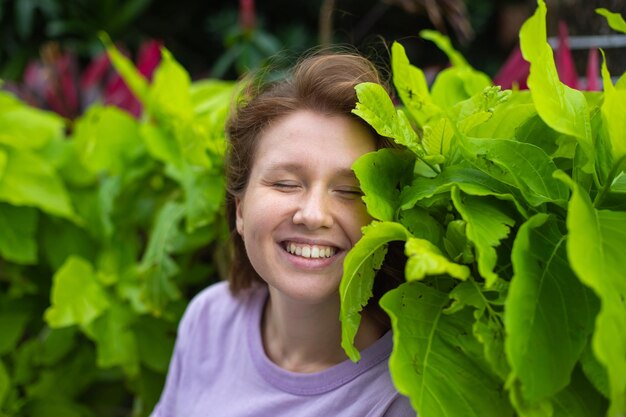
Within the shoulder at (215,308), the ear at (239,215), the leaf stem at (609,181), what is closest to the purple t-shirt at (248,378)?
the shoulder at (215,308)

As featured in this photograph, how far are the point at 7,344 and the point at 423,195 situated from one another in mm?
1573

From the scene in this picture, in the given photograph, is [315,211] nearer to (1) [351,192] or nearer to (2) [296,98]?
(1) [351,192]

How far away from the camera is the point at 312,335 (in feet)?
4.50

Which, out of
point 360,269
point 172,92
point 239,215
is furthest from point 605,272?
point 172,92

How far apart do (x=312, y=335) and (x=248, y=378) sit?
0.17 metres

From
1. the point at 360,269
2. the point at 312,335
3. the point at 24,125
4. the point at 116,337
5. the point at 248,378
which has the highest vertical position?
the point at 24,125

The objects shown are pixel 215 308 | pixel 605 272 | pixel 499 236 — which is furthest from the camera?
pixel 215 308

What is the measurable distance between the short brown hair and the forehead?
16mm

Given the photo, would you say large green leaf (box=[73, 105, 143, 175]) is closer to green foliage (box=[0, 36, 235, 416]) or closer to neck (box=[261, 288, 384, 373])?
green foliage (box=[0, 36, 235, 416])

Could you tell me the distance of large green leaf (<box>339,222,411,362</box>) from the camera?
99 cm

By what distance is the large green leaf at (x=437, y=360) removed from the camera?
964mm

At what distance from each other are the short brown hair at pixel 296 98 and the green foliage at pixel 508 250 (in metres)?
0.13

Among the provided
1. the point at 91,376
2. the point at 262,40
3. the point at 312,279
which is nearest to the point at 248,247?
the point at 312,279

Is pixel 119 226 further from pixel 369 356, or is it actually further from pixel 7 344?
pixel 369 356
